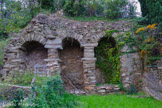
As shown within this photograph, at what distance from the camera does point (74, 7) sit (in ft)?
33.4

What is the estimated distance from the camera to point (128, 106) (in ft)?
14.8

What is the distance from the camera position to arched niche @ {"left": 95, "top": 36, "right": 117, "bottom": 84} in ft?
26.3

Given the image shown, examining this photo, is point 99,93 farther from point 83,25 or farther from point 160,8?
point 160,8

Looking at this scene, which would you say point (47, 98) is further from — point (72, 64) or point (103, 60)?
point (103, 60)

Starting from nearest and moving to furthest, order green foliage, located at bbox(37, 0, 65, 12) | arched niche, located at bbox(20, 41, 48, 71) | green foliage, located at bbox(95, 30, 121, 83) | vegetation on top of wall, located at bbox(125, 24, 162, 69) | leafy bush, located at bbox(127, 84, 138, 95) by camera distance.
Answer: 1. vegetation on top of wall, located at bbox(125, 24, 162, 69)
2. leafy bush, located at bbox(127, 84, 138, 95)
3. green foliage, located at bbox(95, 30, 121, 83)
4. arched niche, located at bbox(20, 41, 48, 71)
5. green foliage, located at bbox(37, 0, 65, 12)

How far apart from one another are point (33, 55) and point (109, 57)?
15.6ft

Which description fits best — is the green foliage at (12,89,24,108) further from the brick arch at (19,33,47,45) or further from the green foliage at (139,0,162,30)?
the green foliage at (139,0,162,30)

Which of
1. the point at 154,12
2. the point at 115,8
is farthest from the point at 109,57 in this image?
the point at 115,8

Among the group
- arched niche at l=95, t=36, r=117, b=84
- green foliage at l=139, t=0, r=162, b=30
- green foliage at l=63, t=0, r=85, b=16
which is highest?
green foliage at l=63, t=0, r=85, b=16

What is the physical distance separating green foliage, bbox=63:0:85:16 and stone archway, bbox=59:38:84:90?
9.93ft

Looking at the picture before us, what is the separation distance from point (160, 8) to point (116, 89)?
442 centimetres

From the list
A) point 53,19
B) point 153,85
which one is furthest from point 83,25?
point 153,85

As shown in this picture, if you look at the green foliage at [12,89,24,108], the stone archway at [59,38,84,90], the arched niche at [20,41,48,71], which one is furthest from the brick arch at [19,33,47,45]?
the green foliage at [12,89,24,108]

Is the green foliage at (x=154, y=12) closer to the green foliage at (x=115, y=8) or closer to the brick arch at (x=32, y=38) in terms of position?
the green foliage at (x=115, y=8)
